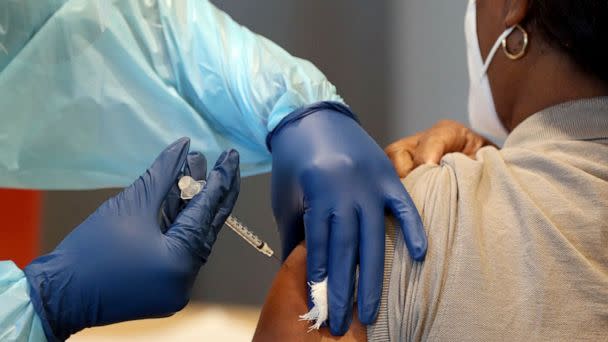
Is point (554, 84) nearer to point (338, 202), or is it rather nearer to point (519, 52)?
point (519, 52)

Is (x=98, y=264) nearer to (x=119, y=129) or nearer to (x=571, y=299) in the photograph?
(x=119, y=129)

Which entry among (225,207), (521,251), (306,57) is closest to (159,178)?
(225,207)

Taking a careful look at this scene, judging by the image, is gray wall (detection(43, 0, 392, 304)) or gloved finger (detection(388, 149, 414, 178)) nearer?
gloved finger (detection(388, 149, 414, 178))

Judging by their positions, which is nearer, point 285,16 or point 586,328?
point 586,328

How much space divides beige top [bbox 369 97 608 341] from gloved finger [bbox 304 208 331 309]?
0.33 ft

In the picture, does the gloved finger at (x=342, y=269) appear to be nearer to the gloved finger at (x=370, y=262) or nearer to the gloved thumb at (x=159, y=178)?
the gloved finger at (x=370, y=262)

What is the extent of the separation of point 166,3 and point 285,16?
71 cm

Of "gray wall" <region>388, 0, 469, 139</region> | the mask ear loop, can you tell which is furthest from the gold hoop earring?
"gray wall" <region>388, 0, 469, 139</region>

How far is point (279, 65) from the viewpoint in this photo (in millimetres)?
1306

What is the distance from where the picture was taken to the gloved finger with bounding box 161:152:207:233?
40.3 inches

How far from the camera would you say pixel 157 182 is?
0.96 m

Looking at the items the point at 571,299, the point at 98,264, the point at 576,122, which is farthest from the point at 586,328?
the point at 98,264

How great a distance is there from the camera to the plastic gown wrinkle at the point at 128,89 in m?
1.22

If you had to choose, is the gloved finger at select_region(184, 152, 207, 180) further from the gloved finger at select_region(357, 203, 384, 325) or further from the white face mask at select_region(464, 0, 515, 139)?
the white face mask at select_region(464, 0, 515, 139)
